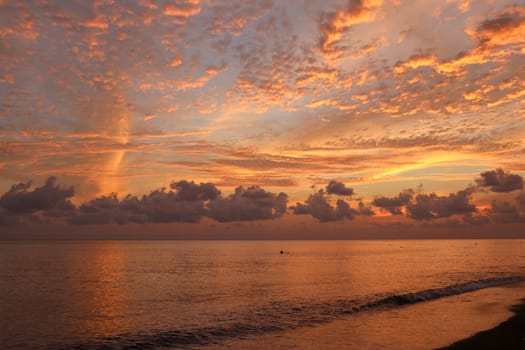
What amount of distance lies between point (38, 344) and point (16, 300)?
24.6 meters

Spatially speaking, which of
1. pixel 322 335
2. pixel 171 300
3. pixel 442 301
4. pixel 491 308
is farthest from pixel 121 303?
pixel 491 308

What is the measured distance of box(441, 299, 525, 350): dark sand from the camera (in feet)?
81.2

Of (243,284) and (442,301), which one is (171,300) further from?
(442,301)

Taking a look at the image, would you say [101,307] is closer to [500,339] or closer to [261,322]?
[261,322]

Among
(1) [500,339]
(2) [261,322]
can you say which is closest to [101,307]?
(2) [261,322]

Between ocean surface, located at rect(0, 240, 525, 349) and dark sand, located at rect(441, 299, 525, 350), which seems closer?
dark sand, located at rect(441, 299, 525, 350)

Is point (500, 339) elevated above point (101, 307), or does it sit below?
above

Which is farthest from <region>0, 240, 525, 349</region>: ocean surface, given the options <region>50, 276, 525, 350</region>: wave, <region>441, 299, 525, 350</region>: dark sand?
<region>441, 299, 525, 350</region>: dark sand

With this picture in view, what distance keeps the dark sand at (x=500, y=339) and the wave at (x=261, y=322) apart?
41.2 ft

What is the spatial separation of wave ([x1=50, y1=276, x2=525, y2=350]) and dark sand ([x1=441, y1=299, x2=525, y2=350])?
12.6 meters

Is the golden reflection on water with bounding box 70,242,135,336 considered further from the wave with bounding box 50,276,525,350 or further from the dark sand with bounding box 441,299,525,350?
the dark sand with bounding box 441,299,525,350

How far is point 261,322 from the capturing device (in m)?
36.3

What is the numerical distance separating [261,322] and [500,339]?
18.8 metres

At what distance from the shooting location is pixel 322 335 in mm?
29891
